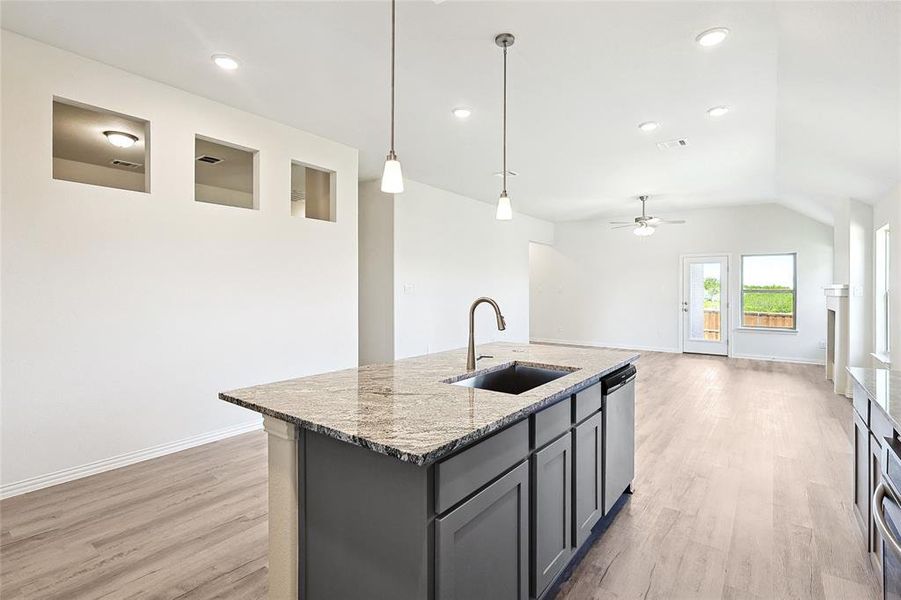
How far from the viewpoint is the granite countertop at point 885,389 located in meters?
1.70

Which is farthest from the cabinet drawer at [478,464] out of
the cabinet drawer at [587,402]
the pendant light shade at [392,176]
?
the pendant light shade at [392,176]

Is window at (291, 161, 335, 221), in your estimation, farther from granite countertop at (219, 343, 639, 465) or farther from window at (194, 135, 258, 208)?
granite countertop at (219, 343, 639, 465)

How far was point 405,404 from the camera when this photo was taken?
1651 millimetres

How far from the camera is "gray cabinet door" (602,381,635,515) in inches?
94.3

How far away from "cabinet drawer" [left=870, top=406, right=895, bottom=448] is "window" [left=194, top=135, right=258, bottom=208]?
4.77m

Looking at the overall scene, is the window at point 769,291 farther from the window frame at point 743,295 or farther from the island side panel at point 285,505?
the island side panel at point 285,505

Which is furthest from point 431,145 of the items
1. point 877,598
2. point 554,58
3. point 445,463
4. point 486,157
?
point 877,598

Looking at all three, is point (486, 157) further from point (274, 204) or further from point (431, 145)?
point (274, 204)

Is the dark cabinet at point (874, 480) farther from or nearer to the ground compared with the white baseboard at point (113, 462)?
farther from the ground

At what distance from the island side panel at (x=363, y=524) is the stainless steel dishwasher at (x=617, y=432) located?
1.37 m

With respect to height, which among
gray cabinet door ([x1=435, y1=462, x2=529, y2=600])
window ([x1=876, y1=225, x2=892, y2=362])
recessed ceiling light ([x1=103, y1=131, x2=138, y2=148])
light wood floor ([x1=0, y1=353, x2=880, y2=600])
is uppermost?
recessed ceiling light ([x1=103, y1=131, x2=138, y2=148])

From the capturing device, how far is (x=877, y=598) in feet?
6.17

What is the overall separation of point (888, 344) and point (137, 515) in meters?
6.96

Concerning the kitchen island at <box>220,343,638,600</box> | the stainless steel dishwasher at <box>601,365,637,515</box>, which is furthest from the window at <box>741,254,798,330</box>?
the kitchen island at <box>220,343,638,600</box>
